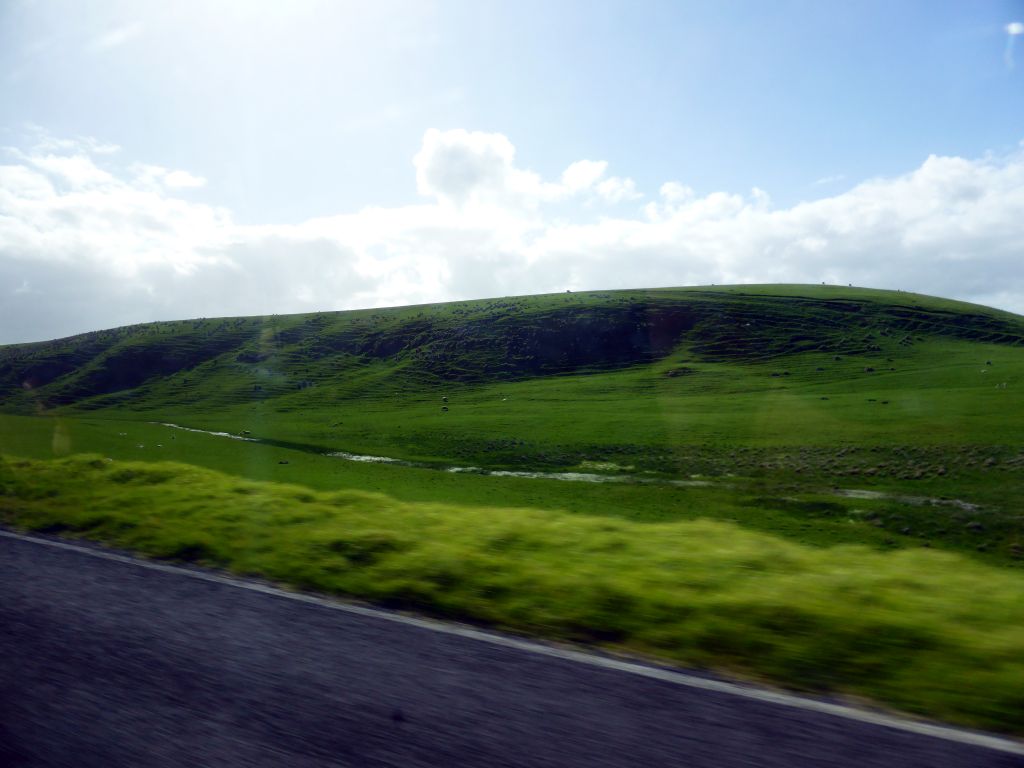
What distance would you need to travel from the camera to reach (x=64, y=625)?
619 cm

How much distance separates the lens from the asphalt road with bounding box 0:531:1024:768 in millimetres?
4078

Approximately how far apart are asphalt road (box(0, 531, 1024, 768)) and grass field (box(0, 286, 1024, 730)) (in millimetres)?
761

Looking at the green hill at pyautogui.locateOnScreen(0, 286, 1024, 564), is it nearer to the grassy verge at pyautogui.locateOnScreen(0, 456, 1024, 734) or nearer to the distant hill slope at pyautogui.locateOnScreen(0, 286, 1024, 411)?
the distant hill slope at pyautogui.locateOnScreen(0, 286, 1024, 411)

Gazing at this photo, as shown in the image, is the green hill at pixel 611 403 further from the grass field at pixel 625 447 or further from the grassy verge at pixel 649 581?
the grassy verge at pixel 649 581

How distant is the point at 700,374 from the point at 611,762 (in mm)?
94370

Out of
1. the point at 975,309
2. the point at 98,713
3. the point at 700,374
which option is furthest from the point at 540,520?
the point at 975,309

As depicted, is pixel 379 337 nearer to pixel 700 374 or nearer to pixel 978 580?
pixel 700 374

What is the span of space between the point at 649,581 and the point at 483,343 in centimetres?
11788

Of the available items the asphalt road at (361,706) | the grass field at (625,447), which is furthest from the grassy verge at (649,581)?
the asphalt road at (361,706)

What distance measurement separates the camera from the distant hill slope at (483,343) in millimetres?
111250

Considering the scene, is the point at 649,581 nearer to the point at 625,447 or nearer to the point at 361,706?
the point at 361,706

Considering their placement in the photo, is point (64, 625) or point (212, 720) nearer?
point (212, 720)

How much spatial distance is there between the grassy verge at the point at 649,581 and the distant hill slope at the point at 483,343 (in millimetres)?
94830

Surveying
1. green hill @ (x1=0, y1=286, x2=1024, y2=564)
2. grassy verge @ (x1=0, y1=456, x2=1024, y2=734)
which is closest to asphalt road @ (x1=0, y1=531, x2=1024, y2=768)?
grassy verge @ (x1=0, y1=456, x2=1024, y2=734)
